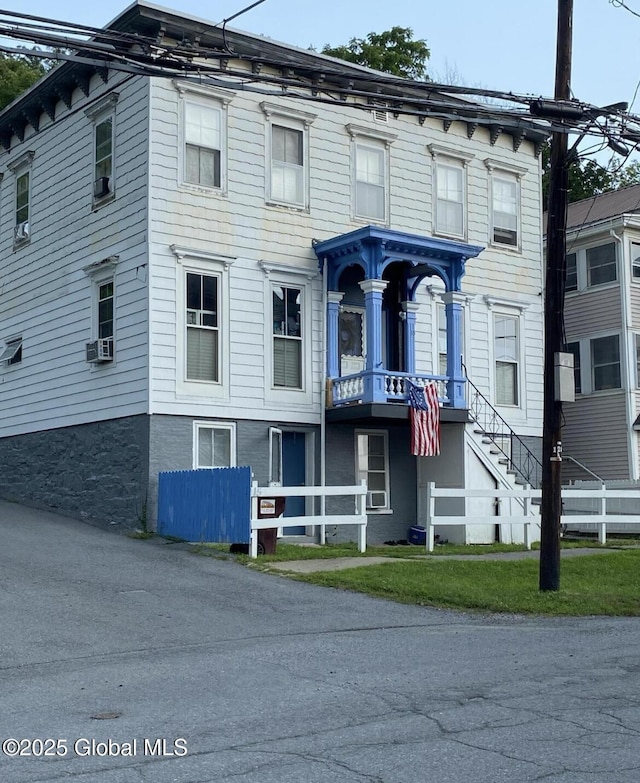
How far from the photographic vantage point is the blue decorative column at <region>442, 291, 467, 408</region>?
2316 cm

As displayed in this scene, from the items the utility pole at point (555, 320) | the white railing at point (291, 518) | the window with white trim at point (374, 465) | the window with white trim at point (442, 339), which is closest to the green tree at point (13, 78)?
the window with white trim at point (442, 339)

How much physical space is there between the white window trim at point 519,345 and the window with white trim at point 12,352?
11.3 m

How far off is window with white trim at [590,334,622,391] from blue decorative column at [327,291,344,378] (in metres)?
12.3

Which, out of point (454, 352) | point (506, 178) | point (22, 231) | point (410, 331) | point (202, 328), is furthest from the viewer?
point (506, 178)

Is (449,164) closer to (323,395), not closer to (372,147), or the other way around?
(372,147)

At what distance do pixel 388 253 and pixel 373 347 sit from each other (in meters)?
2.08

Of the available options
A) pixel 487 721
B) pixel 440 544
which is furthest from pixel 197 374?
pixel 487 721

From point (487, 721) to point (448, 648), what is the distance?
10.5ft

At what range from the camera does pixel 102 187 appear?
2253 centimetres

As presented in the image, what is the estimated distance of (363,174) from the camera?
2438cm

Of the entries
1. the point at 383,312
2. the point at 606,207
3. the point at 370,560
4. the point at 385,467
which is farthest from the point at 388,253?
the point at 606,207

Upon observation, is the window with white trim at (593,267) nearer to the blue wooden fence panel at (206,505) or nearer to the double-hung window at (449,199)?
the double-hung window at (449,199)

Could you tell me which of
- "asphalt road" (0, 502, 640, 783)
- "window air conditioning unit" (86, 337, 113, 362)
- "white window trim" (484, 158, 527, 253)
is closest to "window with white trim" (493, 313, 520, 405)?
"white window trim" (484, 158, 527, 253)

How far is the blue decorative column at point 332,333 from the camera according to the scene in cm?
2314
